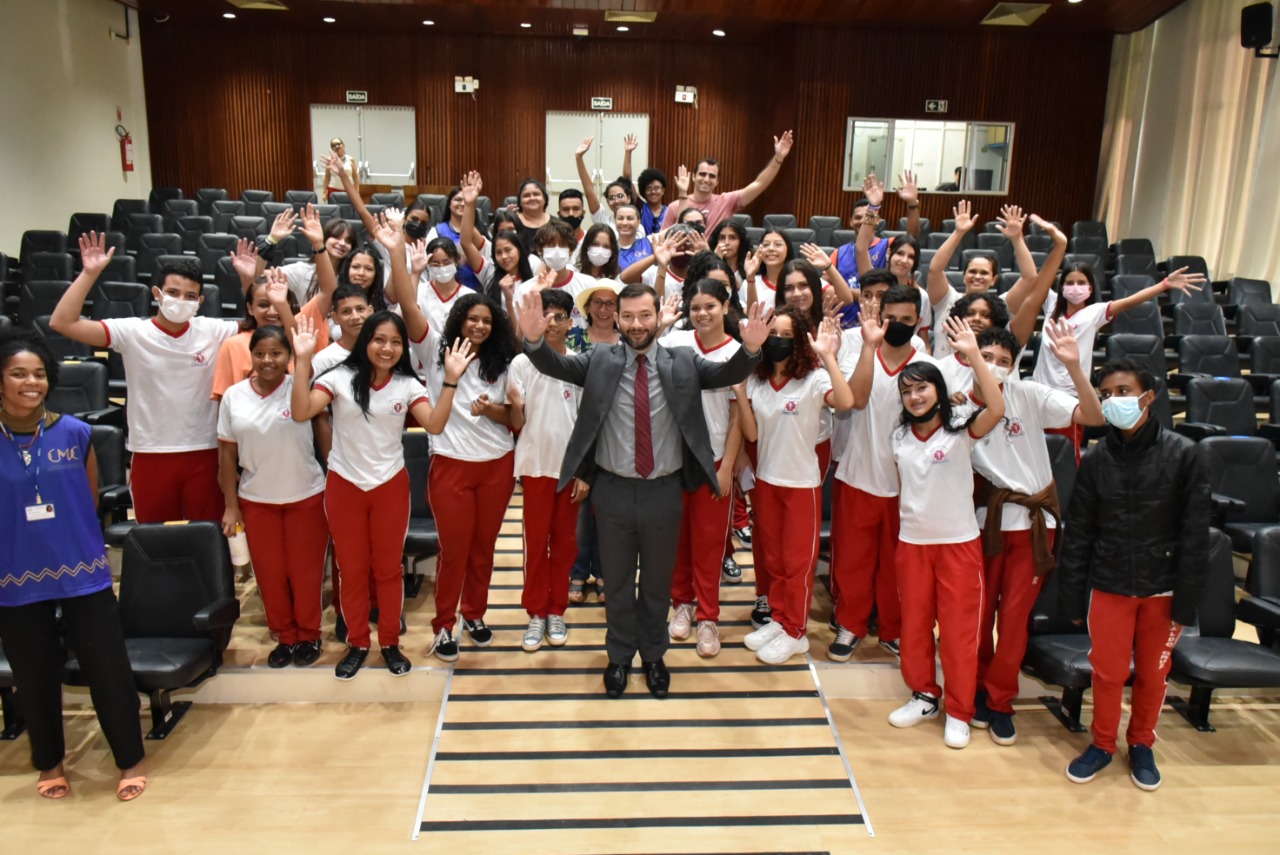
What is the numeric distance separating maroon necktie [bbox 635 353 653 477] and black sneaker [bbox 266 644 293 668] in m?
1.86

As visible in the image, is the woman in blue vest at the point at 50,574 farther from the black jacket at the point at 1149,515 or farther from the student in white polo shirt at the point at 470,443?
the black jacket at the point at 1149,515

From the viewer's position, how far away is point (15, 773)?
11.4 ft

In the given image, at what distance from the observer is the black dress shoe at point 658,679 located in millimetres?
3848

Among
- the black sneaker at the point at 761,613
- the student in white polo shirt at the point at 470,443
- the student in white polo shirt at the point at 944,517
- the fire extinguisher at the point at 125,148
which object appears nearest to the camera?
the student in white polo shirt at the point at 944,517

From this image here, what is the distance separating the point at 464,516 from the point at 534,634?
0.70 m

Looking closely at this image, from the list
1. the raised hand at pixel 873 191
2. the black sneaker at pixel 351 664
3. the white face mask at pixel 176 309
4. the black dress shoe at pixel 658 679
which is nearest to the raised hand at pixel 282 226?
the white face mask at pixel 176 309

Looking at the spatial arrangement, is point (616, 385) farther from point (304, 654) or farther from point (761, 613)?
point (304, 654)

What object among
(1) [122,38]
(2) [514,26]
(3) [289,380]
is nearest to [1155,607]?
(3) [289,380]

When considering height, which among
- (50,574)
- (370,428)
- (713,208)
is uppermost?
(713,208)

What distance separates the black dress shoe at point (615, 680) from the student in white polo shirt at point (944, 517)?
1.23 metres

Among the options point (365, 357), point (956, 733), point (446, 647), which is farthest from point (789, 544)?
point (365, 357)

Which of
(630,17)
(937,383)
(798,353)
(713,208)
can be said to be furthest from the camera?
(630,17)

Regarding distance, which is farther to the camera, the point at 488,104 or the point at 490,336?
the point at 488,104

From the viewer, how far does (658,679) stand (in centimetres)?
385
